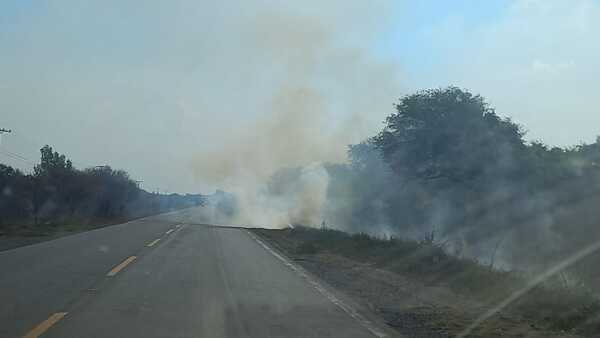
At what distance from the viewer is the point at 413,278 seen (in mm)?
13891

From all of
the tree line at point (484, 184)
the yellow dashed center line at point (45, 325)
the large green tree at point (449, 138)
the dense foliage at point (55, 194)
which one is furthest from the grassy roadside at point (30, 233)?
the large green tree at point (449, 138)

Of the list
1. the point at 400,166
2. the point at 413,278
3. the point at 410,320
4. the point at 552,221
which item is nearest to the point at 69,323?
the point at 410,320

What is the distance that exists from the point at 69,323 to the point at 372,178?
40542 mm

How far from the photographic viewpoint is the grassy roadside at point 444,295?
8.34 m

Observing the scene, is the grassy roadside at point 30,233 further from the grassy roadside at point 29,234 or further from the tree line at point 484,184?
the tree line at point 484,184

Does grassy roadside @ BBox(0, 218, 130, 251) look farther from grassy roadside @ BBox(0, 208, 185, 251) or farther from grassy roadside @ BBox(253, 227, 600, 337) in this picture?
grassy roadside @ BBox(253, 227, 600, 337)

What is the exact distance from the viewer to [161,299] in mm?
9711

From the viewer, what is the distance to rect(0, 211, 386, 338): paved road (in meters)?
7.54

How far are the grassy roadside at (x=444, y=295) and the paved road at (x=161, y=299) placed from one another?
37.0 inches

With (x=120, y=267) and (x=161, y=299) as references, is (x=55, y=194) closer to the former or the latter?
(x=120, y=267)

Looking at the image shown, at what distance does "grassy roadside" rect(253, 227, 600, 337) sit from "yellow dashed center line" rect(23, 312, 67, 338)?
438 centimetres

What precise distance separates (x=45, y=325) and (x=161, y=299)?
8.05 ft

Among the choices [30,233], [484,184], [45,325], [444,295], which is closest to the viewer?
[45,325]

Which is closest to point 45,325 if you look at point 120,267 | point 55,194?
point 120,267
